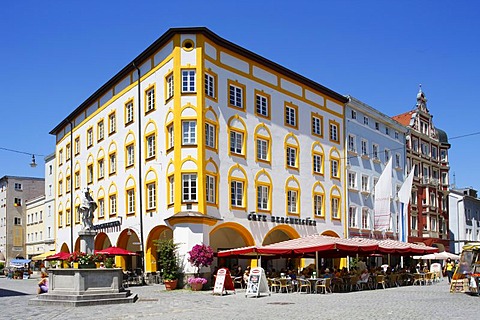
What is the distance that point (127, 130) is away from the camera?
136ft

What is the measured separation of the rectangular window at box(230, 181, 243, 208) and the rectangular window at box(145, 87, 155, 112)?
6.89 meters

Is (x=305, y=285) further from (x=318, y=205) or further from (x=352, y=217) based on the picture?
(x=352, y=217)

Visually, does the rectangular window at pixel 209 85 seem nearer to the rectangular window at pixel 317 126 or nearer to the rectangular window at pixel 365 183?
the rectangular window at pixel 317 126

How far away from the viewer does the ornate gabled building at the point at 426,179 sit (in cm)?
6019

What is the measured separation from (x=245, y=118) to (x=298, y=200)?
7.50 meters

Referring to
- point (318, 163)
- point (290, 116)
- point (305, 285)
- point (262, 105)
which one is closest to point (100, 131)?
point (262, 105)

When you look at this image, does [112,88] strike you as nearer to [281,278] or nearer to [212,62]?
[212,62]

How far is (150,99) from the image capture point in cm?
3866

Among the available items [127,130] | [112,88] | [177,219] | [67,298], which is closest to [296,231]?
[177,219]

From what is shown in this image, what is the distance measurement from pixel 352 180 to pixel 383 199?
2854 mm

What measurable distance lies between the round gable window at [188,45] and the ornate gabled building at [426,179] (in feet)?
99.6

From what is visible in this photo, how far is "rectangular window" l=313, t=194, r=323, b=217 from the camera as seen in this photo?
4377cm

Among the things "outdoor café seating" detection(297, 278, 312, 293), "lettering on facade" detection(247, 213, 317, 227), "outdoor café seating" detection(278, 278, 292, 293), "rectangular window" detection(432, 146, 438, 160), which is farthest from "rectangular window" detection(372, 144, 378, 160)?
"outdoor café seating" detection(297, 278, 312, 293)

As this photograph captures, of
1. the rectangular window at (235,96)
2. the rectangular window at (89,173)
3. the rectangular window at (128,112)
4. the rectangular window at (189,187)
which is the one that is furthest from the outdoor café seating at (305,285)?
the rectangular window at (89,173)
